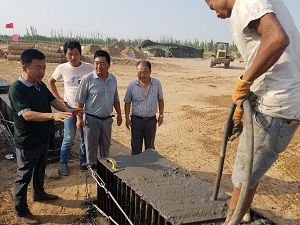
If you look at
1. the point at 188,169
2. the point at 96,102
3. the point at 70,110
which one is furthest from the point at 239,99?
the point at 188,169

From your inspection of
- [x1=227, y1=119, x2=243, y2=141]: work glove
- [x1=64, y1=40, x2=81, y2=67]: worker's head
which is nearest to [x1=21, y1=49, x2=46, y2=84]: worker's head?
[x1=64, y1=40, x2=81, y2=67]: worker's head

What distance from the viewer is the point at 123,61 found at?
24.8 m

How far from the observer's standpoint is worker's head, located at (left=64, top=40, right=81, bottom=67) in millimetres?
4672

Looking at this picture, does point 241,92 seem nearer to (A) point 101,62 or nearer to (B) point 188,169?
(A) point 101,62

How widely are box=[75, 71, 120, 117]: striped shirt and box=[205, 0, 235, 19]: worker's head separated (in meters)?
2.53

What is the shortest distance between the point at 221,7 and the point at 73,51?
3.10 metres

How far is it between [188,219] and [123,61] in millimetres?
23071

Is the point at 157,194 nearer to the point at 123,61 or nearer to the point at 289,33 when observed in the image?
the point at 289,33

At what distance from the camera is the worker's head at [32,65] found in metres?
3.43

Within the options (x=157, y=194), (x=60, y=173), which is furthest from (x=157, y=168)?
(x=60, y=173)

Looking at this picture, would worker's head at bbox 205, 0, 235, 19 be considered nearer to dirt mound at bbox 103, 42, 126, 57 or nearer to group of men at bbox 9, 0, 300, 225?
group of men at bbox 9, 0, 300, 225

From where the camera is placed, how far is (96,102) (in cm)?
445

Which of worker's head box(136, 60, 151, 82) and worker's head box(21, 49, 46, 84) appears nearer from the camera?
worker's head box(21, 49, 46, 84)

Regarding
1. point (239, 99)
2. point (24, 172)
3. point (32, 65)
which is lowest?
point (24, 172)
